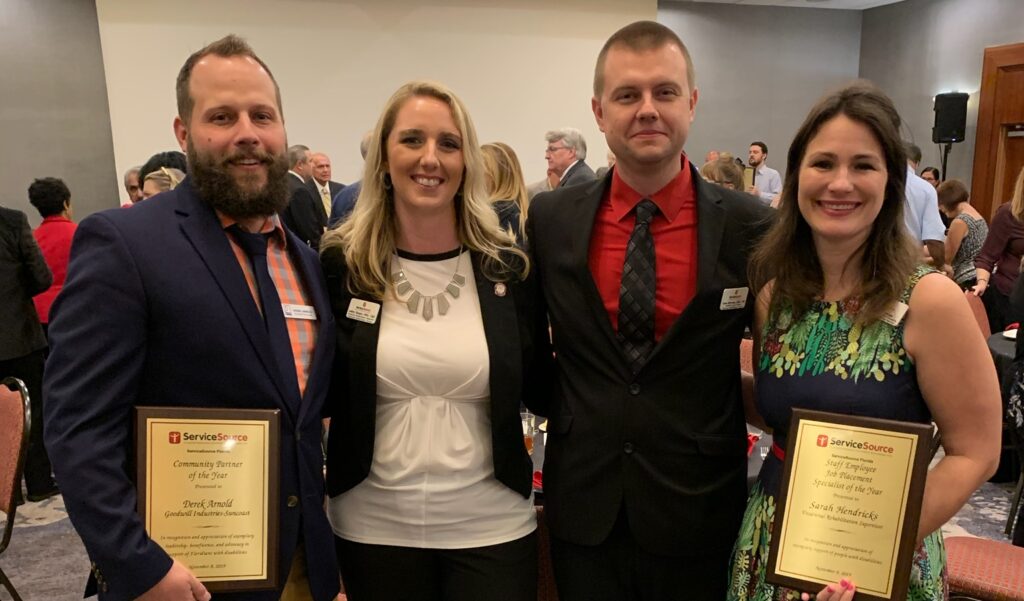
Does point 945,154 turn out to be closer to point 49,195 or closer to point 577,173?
point 577,173

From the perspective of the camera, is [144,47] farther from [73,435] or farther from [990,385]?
[990,385]

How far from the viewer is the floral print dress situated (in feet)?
4.76

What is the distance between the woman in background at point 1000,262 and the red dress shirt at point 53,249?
6416mm

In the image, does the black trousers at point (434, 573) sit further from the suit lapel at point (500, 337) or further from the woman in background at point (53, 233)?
the woman in background at point (53, 233)

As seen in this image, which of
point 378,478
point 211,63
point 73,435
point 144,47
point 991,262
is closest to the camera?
point 73,435

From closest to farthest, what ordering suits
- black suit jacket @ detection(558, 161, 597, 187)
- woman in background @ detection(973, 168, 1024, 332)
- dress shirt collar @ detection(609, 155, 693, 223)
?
dress shirt collar @ detection(609, 155, 693, 223), woman in background @ detection(973, 168, 1024, 332), black suit jacket @ detection(558, 161, 597, 187)

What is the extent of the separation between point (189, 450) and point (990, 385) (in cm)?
154

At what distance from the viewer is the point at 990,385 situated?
1418mm

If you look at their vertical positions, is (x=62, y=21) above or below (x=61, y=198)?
above

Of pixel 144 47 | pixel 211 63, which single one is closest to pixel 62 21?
pixel 144 47

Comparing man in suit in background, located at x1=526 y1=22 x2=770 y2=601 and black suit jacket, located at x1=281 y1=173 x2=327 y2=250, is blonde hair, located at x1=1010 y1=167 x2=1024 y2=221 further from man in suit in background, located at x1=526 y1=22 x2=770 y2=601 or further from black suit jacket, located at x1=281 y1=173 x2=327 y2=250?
black suit jacket, located at x1=281 y1=173 x2=327 y2=250

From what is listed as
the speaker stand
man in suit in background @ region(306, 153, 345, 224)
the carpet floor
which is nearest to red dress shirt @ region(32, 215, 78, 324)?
the carpet floor

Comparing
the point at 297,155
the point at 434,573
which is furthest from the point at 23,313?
the point at 434,573

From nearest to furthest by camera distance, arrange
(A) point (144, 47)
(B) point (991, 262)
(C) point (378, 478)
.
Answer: (C) point (378, 478) → (B) point (991, 262) → (A) point (144, 47)
